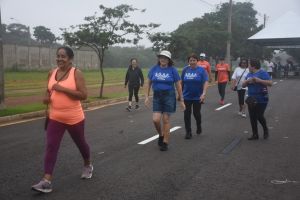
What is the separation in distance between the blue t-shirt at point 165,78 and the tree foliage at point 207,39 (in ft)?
67.6

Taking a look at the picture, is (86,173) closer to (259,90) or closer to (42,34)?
(259,90)

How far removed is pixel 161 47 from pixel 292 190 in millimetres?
28483

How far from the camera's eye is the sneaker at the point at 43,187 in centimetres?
552

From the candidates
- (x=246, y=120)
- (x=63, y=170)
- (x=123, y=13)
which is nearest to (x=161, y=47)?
(x=123, y=13)

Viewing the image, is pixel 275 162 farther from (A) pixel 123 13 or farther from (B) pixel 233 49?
(B) pixel 233 49

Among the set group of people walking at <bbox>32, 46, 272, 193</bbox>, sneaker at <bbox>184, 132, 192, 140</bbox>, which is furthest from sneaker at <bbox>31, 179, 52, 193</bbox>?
sneaker at <bbox>184, 132, 192, 140</bbox>

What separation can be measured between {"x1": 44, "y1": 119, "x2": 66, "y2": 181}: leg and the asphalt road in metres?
0.29

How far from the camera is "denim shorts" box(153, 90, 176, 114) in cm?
844

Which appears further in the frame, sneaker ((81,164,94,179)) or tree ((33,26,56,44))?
tree ((33,26,56,44))

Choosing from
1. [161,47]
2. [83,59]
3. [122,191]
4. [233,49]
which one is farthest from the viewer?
[83,59]

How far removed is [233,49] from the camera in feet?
164

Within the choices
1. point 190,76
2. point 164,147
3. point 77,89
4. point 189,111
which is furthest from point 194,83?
point 77,89

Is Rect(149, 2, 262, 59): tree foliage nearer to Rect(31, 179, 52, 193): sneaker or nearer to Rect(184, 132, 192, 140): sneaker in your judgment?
Rect(184, 132, 192, 140): sneaker

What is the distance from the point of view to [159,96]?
8.46 m
